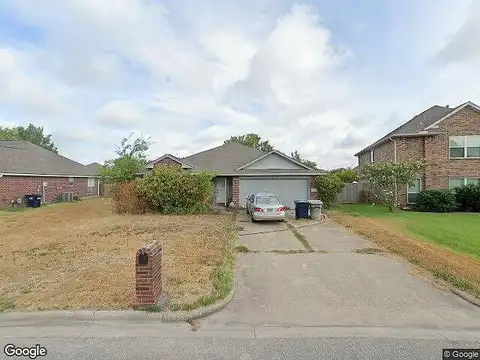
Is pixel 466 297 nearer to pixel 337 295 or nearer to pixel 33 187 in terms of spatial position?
pixel 337 295

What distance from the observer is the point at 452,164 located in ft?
69.7

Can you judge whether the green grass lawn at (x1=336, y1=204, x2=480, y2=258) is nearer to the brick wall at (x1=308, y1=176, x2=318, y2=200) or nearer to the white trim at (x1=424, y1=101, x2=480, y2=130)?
the brick wall at (x1=308, y1=176, x2=318, y2=200)

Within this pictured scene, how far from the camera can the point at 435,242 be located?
A: 10625 mm

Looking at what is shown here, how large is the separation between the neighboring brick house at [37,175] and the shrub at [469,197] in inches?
1228

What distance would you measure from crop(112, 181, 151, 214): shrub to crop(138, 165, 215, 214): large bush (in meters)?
0.37

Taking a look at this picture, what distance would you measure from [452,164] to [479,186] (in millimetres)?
2082

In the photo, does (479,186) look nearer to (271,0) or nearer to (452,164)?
(452,164)

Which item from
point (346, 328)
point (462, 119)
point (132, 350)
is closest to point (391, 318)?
point (346, 328)

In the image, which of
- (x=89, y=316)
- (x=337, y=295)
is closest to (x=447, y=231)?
(x=337, y=295)

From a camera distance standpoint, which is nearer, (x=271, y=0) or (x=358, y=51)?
(x=271, y=0)

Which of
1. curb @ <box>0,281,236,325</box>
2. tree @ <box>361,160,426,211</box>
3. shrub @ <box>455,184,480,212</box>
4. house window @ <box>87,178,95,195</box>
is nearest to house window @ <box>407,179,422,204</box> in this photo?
tree @ <box>361,160,426,211</box>

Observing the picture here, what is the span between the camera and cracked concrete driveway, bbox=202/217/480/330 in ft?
16.0

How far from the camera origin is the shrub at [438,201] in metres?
19.9

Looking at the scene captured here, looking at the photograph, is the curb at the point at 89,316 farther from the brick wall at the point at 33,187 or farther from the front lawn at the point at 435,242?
the brick wall at the point at 33,187
